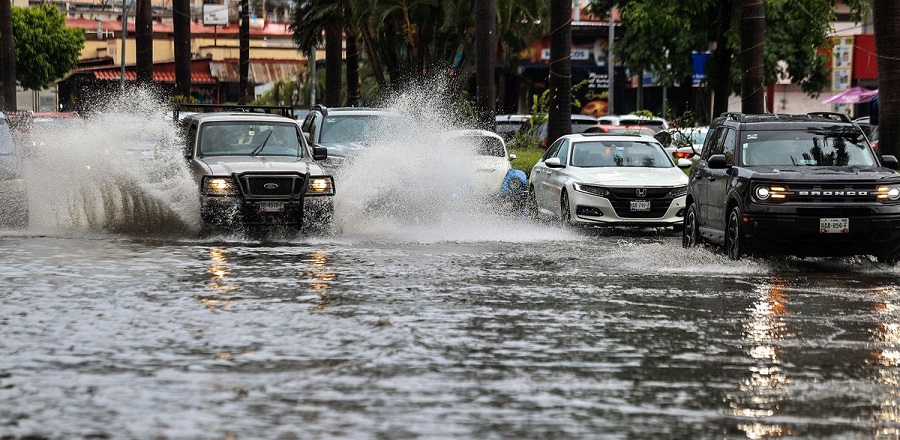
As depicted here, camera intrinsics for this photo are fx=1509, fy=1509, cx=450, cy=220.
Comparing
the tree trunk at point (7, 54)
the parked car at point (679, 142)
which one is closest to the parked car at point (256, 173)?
the parked car at point (679, 142)

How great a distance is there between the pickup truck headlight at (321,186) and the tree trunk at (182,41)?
29.0 m

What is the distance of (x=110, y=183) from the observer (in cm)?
2219

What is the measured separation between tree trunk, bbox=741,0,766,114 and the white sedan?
6.86 feet

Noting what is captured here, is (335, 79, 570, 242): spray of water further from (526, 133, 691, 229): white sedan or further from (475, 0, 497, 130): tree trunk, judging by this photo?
(475, 0, 497, 130): tree trunk

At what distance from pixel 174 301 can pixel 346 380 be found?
435cm

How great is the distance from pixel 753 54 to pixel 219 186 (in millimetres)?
9730

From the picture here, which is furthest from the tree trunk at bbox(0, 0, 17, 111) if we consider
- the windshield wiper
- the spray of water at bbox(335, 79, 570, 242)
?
the windshield wiper

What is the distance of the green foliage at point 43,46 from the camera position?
3617 inches

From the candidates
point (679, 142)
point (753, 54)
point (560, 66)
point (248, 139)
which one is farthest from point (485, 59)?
point (248, 139)

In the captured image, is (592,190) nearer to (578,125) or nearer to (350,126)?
(350,126)

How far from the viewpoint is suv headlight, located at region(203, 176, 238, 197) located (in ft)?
64.3

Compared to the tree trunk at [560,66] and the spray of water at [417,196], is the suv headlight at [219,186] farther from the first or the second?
the tree trunk at [560,66]

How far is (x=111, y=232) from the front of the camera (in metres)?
21.1

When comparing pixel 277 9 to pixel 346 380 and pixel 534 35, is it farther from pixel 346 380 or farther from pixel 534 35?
pixel 346 380
